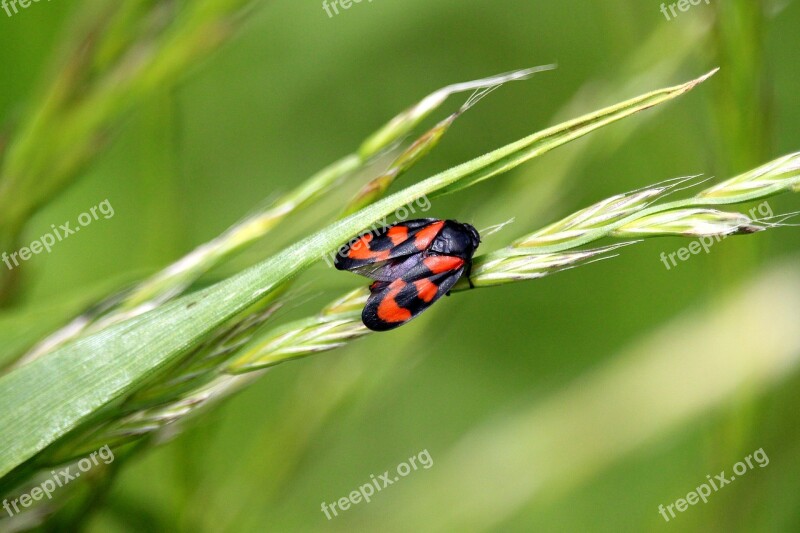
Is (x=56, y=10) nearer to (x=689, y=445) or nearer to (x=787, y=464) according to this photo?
(x=689, y=445)

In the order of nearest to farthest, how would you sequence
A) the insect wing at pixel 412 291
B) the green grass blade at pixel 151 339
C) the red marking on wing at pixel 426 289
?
the green grass blade at pixel 151 339 < the insect wing at pixel 412 291 < the red marking on wing at pixel 426 289

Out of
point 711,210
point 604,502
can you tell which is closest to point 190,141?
point 711,210

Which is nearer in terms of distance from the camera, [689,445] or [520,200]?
[520,200]

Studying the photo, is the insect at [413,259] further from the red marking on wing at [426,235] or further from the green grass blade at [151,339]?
the green grass blade at [151,339]

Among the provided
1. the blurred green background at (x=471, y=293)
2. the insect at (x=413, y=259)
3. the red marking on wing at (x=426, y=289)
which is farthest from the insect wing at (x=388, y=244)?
the blurred green background at (x=471, y=293)

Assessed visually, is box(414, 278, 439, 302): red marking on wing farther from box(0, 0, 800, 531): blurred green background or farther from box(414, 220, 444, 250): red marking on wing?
box(0, 0, 800, 531): blurred green background

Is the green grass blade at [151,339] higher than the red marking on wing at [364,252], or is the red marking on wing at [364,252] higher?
the green grass blade at [151,339]

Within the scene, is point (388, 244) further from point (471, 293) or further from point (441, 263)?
point (471, 293)
